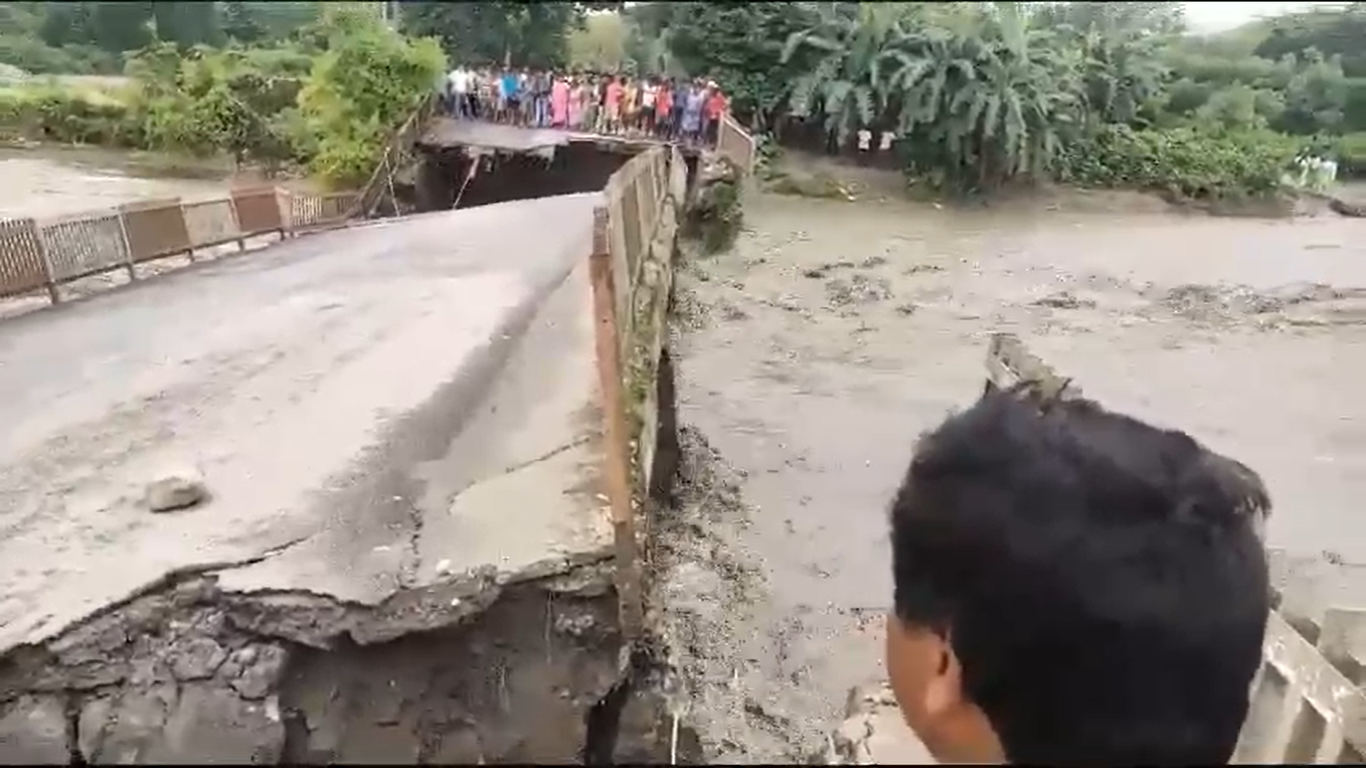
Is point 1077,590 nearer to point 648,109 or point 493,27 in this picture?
point 648,109

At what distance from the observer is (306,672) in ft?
11.4

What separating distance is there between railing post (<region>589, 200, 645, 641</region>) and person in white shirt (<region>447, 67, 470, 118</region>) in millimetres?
17510

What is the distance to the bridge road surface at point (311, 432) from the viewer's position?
3916 mm

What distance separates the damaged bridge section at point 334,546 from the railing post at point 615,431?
0.02m

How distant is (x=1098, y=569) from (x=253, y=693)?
265 centimetres

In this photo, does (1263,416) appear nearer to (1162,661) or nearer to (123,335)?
(123,335)

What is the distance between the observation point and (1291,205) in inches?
865

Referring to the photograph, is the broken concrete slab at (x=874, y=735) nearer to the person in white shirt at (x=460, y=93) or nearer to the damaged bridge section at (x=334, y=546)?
the damaged bridge section at (x=334, y=546)

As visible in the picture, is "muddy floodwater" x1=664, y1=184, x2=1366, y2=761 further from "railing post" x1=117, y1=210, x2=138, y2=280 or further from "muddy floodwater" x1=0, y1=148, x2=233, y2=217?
"muddy floodwater" x1=0, y1=148, x2=233, y2=217

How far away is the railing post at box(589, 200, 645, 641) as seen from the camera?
3.51 m

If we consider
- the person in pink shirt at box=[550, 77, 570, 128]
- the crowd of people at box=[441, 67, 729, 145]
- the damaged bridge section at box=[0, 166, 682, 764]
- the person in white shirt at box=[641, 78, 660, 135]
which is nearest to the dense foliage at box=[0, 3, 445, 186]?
the crowd of people at box=[441, 67, 729, 145]

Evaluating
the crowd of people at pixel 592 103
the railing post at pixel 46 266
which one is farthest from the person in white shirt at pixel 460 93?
the railing post at pixel 46 266

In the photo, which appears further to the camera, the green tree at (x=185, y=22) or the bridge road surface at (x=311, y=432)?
the green tree at (x=185, y=22)

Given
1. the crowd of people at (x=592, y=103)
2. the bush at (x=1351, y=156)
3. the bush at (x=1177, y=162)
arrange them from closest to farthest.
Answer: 1. the bush at (x=1351, y=156)
2. the crowd of people at (x=592, y=103)
3. the bush at (x=1177, y=162)
